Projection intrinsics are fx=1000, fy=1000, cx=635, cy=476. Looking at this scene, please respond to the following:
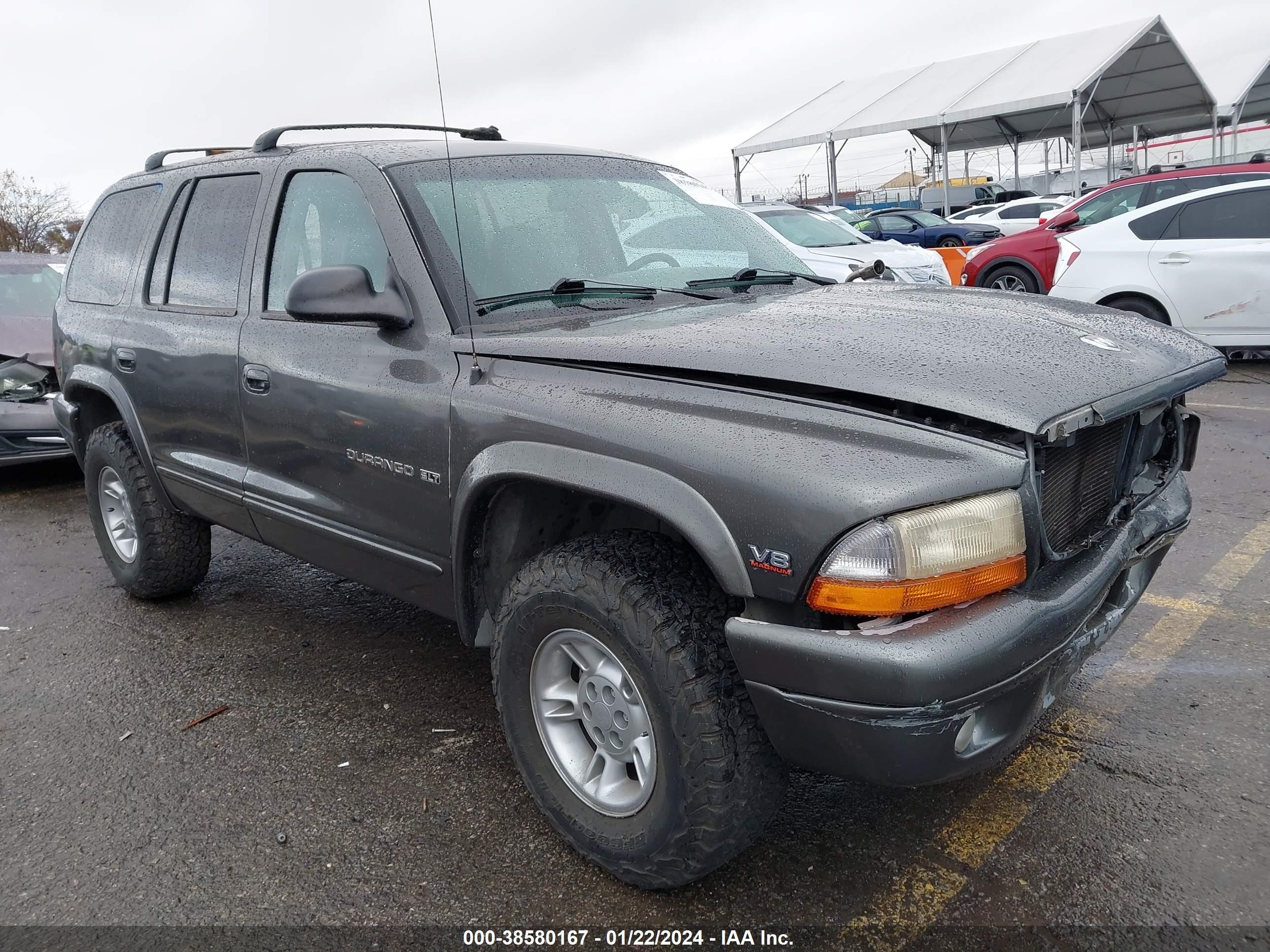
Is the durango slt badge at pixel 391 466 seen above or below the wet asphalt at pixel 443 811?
above

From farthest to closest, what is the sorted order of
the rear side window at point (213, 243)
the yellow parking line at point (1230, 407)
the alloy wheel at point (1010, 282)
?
1. the alloy wheel at point (1010, 282)
2. the yellow parking line at point (1230, 407)
3. the rear side window at point (213, 243)

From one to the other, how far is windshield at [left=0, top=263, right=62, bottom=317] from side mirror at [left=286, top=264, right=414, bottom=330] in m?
5.76

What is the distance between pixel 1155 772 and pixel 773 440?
1.64 meters

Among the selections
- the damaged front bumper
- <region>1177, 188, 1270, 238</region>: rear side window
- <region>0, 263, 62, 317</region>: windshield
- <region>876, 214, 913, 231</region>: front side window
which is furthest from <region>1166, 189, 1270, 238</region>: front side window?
<region>876, 214, 913, 231</region>: front side window

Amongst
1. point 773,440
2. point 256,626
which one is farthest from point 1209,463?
point 256,626

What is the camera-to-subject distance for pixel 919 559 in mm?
1902

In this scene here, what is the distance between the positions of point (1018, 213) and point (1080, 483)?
22.9 m

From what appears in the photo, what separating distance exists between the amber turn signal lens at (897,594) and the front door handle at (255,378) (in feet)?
6.78

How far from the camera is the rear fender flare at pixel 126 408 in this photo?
13.2 ft

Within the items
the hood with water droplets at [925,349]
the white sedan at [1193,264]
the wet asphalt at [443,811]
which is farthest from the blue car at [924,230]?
the hood with water droplets at [925,349]

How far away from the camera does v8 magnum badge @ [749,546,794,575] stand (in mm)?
1938

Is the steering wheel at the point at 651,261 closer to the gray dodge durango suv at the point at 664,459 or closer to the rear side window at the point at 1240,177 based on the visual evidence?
the gray dodge durango suv at the point at 664,459

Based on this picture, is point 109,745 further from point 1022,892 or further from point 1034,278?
point 1034,278

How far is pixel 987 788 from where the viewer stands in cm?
276
